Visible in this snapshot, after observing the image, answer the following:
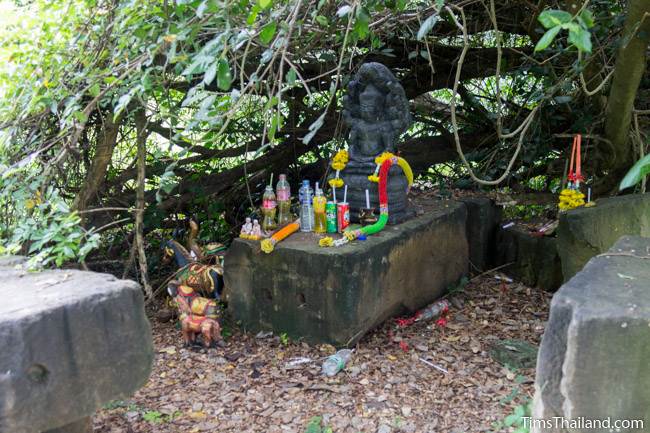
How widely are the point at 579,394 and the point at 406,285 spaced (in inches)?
86.3

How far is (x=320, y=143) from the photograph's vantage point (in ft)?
19.4

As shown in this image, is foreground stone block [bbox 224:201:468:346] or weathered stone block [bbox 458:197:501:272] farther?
weathered stone block [bbox 458:197:501:272]

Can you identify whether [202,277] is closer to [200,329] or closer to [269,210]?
[200,329]

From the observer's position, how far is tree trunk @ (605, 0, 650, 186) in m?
3.54

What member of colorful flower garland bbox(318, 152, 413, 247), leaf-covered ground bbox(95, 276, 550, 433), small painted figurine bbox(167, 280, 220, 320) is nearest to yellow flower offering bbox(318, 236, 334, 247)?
colorful flower garland bbox(318, 152, 413, 247)

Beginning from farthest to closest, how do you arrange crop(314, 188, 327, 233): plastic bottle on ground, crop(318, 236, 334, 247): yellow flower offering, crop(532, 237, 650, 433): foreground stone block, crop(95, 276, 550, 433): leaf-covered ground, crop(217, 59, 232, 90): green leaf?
crop(314, 188, 327, 233): plastic bottle on ground
crop(318, 236, 334, 247): yellow flower offering
crop(95, 276, 550, 433): leaf-covered ground
crop(217, 59, 232, 90): green leaf
crop(532, 237, 650, 433): foreground stone block

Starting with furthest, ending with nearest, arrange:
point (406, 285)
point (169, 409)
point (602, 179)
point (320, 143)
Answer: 1. point (320, 143)
2. point (602, 179)
3. point (406, 285)
4. point (169, 409)

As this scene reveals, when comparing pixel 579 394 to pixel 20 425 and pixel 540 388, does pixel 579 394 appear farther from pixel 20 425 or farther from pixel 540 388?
pixel 20 425

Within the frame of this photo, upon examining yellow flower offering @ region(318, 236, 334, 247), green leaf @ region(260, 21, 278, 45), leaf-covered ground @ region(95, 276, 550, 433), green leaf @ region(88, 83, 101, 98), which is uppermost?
green leaf @ region(260, 21, 278, 45)

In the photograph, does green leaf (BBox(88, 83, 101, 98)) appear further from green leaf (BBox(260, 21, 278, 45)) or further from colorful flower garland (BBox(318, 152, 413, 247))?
colorful flower garland (BBox(318, 152, 413, 247))

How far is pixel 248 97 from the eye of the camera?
131 inches

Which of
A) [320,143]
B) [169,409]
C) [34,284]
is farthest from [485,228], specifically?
[34,284]

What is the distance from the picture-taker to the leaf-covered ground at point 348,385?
304cm

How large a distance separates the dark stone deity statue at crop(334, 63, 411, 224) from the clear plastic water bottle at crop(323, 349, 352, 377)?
3.26ft
